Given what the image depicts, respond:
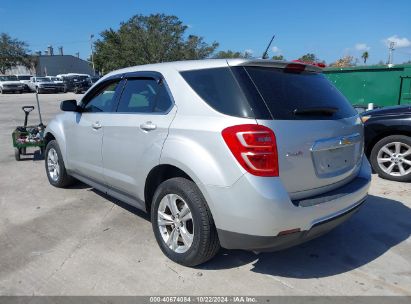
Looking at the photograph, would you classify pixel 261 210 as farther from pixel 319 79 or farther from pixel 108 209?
pixel 108 209

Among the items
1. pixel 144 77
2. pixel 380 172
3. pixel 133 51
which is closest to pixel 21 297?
pixel 144 77

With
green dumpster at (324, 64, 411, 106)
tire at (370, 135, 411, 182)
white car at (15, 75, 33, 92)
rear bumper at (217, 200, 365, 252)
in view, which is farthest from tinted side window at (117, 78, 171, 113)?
white car at (15, 75, 33, 92)

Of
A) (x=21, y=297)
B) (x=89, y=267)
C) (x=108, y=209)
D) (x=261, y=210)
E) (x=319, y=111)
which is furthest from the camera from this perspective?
(x=108, y=209)

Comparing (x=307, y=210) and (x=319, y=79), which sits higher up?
(x=319, y=79)

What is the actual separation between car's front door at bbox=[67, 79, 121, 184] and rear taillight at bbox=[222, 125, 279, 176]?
1.96 m

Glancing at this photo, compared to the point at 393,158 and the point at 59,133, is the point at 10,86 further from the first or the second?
the point at 393,158

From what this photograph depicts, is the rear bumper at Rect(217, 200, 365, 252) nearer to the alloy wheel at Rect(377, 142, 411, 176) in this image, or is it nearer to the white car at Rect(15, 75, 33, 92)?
the alloy wheel at Rect(377, 142, 411, 176)

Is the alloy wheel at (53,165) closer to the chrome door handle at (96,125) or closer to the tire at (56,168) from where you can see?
the tire at (56,168)

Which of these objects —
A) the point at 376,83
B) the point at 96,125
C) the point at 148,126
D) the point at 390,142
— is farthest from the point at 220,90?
the point at 376,83

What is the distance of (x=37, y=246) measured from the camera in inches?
145

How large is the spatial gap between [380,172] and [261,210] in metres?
3.97

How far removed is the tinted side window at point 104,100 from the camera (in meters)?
4.23

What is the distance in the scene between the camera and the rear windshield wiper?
2908 millimetres

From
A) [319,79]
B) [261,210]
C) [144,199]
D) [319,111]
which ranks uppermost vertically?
[319,79]
